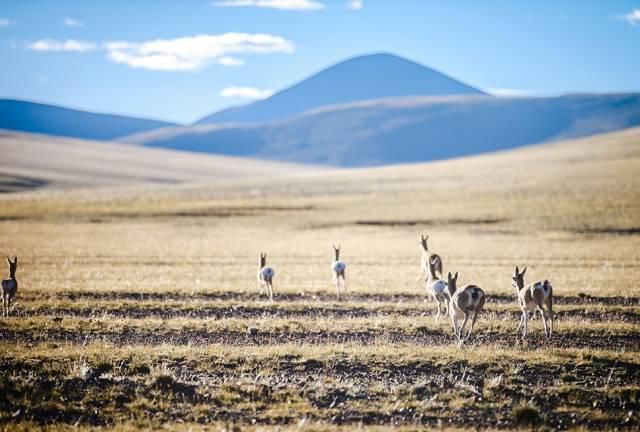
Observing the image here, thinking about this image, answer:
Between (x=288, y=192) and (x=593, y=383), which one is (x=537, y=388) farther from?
(x=288, y=192)

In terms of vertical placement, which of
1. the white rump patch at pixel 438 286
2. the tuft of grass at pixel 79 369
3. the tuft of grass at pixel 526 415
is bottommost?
the tuft of grass at pixel 79 369

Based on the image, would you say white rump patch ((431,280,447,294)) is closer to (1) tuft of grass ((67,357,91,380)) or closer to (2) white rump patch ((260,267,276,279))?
(2) white rump patch ((260,267,276,279))

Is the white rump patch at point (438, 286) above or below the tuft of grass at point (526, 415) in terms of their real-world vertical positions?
above

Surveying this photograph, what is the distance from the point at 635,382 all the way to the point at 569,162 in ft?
372

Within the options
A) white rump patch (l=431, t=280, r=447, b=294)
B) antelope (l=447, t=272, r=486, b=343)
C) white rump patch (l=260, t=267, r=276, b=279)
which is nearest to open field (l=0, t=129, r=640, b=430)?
antelope (l=447, t=272, r=486, b=343)

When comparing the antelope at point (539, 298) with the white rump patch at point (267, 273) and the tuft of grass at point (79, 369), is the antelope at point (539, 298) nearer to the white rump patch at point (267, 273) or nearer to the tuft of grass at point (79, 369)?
the white rump patch at point (267, 273)

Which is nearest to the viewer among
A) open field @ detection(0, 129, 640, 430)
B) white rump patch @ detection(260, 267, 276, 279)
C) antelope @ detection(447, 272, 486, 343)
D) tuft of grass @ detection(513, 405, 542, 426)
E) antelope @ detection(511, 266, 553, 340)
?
tuft of grass @ detection(513, 405, 542, 426)

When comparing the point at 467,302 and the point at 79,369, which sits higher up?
the point at 467,302

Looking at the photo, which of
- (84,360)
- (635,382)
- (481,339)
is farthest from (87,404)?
(635,382)

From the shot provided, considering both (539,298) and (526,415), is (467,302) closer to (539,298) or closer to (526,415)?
(539,298)

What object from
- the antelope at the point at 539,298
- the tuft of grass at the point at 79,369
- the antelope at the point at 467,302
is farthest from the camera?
the antelope at the point at 539,298

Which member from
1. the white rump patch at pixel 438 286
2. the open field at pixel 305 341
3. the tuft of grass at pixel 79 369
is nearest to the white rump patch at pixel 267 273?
the open field at pixel 305 341


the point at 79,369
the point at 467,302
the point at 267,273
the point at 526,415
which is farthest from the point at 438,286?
the point at 79,369

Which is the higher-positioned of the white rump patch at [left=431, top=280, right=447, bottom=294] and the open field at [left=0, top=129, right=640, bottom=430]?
the white rump patch at [left=431, top=280, right=447, bottom=294]
